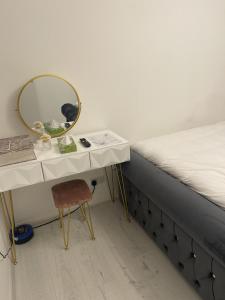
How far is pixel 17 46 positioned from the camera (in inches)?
66.4

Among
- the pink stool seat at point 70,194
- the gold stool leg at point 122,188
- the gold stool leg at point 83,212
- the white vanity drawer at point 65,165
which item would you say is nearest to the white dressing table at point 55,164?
the white vanity drawer at point 65,165

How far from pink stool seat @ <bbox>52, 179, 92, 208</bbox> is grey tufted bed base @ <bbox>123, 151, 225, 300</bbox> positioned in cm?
38

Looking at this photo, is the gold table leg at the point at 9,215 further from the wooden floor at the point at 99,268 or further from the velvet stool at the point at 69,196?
the velvet stool at the point at 69,196

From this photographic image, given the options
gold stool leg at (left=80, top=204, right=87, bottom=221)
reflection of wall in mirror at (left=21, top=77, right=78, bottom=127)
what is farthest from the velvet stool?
reflection of wall in mirror at (left=21, top=77, right=78, bottom=127)

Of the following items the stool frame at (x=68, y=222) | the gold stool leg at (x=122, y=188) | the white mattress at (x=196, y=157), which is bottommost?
the stool frame at (x=68, y=222)

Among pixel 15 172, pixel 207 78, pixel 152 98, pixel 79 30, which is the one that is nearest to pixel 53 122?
pixel 15 172

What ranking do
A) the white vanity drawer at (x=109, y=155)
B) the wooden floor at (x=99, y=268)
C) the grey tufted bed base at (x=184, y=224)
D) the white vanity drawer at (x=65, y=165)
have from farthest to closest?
the white vanity drawer at (x=109, y=155), the white vanity drawer at (x=65, y=165), the wooden floor at (x=99, y=268), the grey tufted bed base at (x=184, y=224)

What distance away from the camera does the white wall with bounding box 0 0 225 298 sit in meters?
1.71

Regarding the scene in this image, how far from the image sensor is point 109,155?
5.78 ft

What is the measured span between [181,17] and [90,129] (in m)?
1.28

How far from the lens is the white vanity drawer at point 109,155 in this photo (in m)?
1.71

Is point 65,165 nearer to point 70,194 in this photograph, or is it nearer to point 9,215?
point 70,194

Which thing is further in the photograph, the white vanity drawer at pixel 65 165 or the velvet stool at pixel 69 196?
the velvet stool at pixel 69 196

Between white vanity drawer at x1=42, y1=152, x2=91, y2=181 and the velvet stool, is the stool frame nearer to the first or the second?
the velvet stool
